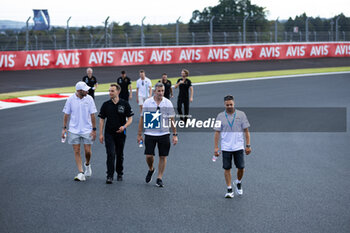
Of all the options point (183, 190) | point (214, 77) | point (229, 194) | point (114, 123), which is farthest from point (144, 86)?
point (214, 77)

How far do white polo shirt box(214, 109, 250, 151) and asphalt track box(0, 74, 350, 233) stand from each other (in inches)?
31.7

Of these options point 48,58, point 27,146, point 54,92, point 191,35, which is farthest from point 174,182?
point 191,35

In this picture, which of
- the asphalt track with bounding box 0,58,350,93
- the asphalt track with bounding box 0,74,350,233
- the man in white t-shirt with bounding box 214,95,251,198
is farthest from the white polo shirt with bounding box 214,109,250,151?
the asphalt track with bounding box 0,58,350,93

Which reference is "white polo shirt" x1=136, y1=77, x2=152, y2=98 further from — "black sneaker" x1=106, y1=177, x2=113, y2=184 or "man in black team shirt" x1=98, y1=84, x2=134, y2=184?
"black sneaker" x1=106, y1=177, x2=113, y2=184

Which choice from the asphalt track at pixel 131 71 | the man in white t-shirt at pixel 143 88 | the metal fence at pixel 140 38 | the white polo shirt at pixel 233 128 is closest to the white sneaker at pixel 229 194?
the white polo shirt at pixel 233 128

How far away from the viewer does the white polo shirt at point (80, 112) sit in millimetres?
8852

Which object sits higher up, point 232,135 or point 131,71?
point 131,71

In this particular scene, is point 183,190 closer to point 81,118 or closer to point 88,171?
point 88,171

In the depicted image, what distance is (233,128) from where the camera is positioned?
25.2 ft

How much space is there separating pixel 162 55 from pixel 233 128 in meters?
28.7

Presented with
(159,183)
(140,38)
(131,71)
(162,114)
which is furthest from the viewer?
(140,38)

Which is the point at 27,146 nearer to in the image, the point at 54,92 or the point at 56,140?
the point at 56,140

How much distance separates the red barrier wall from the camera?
3153 cm

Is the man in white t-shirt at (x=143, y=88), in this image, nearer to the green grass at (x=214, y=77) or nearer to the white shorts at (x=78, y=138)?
the white shorts at (x=78, y=138)
